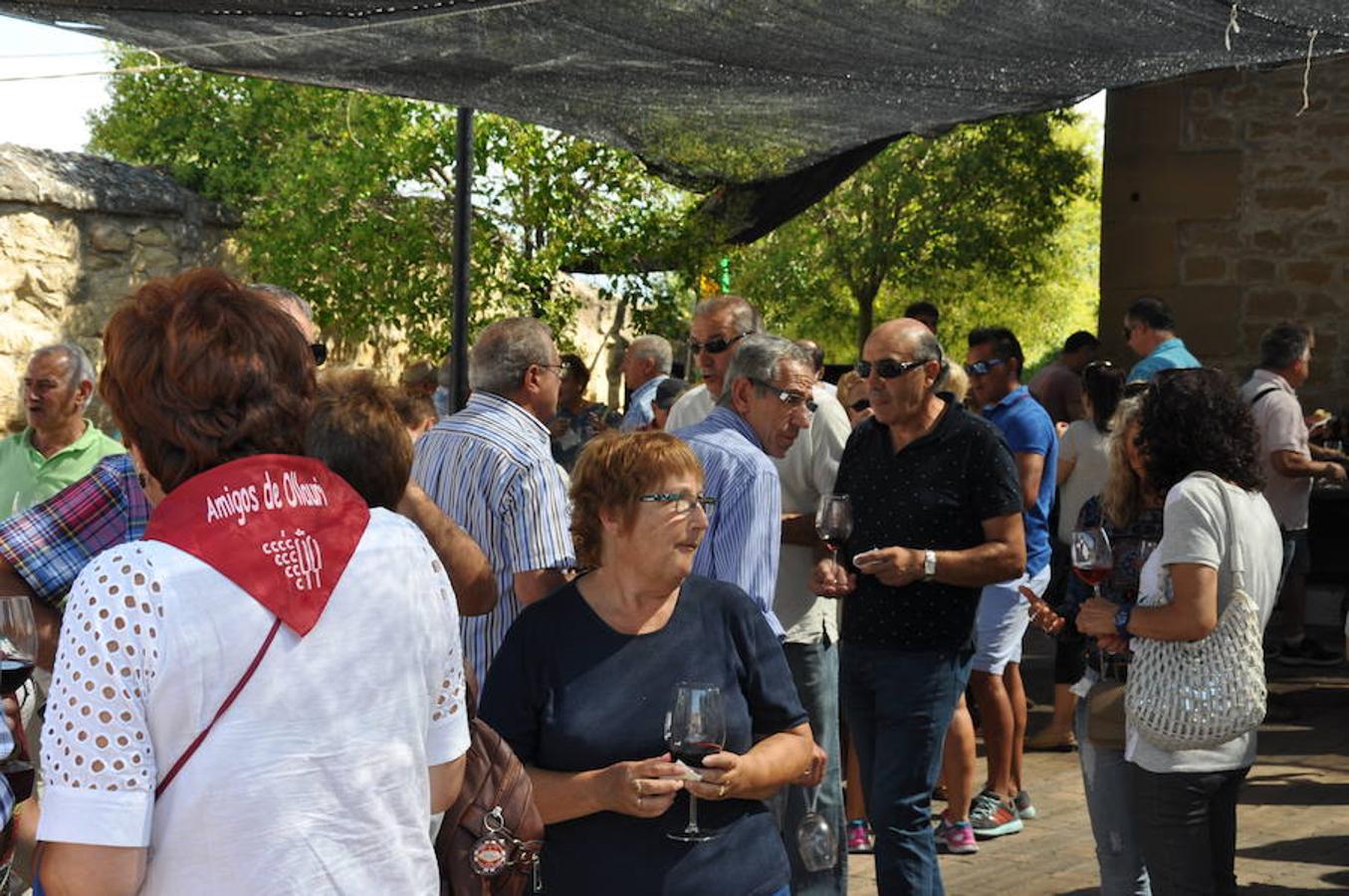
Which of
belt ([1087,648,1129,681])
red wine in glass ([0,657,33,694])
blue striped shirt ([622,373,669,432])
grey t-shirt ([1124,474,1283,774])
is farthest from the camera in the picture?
blue striped shirt ([622,373,669,432])

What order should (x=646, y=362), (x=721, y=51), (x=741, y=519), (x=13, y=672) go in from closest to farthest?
1. (x=13, y=672)
2. (x=741, y=519)
3. (x=721, y=51)
4. (x=646, y=362)

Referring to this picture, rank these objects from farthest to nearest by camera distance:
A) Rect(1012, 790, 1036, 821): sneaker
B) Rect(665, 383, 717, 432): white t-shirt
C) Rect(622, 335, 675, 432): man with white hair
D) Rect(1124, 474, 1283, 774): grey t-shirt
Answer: Rect(622, 335, 675, 432): man with white hair → Rect(1012, 790, 1036, 821): sneaker → Rect(665, 383, 717, 432): white t-shirt → Rect(1124, 474, 1283, 774): grey t-shirt

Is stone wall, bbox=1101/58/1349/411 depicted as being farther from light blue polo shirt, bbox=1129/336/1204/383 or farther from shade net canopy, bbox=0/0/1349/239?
shade net canopy, bbox=0/0/1349/239

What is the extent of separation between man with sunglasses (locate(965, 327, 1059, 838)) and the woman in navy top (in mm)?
3470

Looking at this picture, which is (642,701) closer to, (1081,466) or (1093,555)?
(1093,555)

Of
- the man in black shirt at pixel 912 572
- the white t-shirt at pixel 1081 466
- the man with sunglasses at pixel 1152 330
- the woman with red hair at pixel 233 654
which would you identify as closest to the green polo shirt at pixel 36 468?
the man in black shirt at pixel 912 572

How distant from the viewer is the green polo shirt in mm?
6207

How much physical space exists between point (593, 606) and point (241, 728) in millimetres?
1639

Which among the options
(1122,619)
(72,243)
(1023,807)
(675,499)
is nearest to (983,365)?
(1023,807)

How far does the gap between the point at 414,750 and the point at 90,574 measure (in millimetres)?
531

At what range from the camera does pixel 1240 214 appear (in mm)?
13555

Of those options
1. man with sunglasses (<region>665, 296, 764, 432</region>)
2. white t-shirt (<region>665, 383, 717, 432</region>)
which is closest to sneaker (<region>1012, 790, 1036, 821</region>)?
white t-shirt (<region>665, 383, 717, 432</region>)

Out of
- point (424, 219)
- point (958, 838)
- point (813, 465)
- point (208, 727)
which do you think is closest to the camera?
point (208, 727)

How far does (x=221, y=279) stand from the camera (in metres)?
2.33
